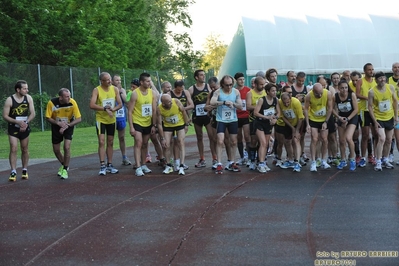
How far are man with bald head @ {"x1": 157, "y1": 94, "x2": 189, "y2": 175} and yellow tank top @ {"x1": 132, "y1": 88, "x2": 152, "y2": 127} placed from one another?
222 millimetres

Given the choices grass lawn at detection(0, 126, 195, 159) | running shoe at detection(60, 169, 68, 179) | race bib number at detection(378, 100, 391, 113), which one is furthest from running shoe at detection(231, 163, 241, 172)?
grass lawn at detection(0, 126, 195, 159)

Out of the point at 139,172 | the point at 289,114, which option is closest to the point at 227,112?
the point at 289,114

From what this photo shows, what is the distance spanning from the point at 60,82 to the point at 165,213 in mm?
24645

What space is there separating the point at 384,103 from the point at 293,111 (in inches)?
67.7

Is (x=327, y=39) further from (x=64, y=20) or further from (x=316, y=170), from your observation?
(x=316, y=170)

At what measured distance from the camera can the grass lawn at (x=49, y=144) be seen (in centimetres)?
2114

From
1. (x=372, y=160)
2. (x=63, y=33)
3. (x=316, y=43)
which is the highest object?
(x=63, y=33)

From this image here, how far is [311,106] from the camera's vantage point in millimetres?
15328

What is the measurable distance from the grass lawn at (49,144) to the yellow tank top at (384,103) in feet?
28.0

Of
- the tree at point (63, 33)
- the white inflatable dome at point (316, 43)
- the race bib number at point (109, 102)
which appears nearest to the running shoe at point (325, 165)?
the race bib number at point (109, 102)

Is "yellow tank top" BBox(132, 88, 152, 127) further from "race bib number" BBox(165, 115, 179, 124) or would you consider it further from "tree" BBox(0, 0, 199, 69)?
"tree" BBox(0, 0, 199, 69)

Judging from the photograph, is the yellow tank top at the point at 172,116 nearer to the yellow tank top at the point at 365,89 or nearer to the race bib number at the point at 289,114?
the race bib number at the point at 289,114

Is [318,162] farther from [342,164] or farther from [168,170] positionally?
[168,170]

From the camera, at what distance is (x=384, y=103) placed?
596 inches
